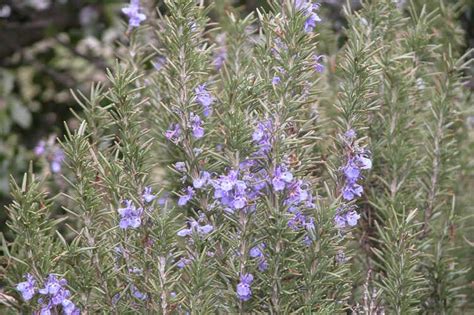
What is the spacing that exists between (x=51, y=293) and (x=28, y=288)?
0.15 feet

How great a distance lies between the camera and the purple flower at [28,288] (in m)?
1.33

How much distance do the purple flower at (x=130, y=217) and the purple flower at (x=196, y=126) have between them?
6.6 inches

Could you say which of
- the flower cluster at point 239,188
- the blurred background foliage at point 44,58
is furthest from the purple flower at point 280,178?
the blurred background foliage at point 44,58

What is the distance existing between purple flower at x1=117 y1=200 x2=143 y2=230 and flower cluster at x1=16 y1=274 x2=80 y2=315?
0.14 metres

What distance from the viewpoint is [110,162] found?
1.38 metres

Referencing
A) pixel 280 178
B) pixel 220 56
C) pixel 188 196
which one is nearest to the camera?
pixel 280 178

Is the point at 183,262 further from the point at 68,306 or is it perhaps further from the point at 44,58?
the point at 44,58

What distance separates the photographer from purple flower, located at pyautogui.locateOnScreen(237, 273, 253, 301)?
51.8 inches

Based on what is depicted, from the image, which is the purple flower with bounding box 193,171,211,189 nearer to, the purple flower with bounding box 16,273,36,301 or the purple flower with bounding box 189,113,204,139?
the purple flower with bounding box 189,113,204,139

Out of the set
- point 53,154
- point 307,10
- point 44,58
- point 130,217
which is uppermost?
point 307,10

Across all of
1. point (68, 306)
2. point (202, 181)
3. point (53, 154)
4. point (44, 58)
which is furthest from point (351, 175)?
point (44, 58)

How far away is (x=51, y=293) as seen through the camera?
133 cm

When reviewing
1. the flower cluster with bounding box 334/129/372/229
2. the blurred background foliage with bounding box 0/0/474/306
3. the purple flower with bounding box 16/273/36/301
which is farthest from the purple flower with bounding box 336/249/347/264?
the blurred background foliage with bounding box 0/0/474/306

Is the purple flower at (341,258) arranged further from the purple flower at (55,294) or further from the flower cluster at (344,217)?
the purple flower at (55,294)
